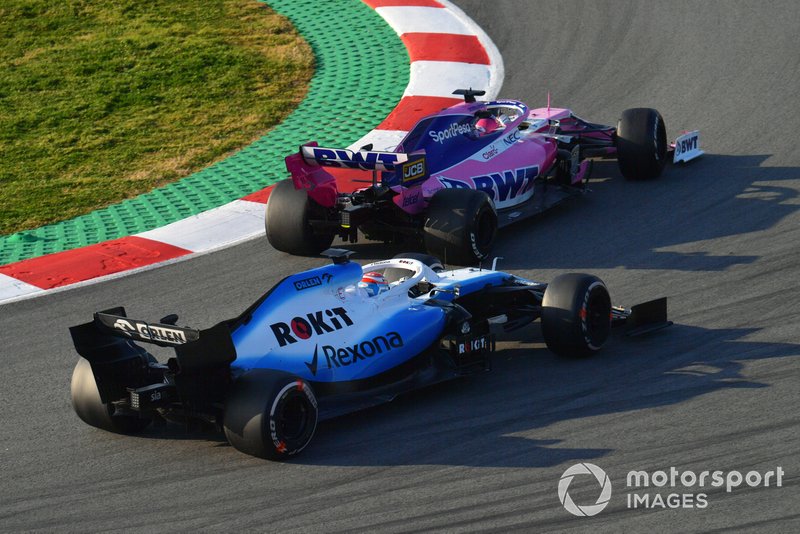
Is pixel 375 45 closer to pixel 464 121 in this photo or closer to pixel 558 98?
pixel 558 98

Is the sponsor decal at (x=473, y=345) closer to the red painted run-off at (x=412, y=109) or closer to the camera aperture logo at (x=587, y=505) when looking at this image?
the camera aperture logo at (x=587, y=505)

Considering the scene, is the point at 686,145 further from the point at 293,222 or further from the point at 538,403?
the point at 538,403

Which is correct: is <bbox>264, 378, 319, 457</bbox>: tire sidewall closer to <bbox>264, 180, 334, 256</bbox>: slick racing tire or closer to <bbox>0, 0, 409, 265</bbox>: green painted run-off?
<bbox>264, 180, 334, 256</bbox>: slick racing tire

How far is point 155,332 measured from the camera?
24.4 ft

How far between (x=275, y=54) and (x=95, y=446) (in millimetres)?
9710

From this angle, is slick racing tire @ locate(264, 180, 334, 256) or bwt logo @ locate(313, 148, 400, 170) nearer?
bwt logo @ locate(313, 148, 400, 170)

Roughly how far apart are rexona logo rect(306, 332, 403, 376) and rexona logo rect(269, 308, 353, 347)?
123 millimetres

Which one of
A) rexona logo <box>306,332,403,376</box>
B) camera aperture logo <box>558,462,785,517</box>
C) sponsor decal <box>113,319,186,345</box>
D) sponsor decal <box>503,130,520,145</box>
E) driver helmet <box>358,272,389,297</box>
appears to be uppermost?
sponsor decal <box>503,130,520,145</box>

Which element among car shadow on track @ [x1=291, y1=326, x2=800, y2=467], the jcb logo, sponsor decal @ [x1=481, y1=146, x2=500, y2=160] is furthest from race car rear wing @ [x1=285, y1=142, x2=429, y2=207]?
car shadow on track @ [x1=291, y1=326, x2=800, y2=467]

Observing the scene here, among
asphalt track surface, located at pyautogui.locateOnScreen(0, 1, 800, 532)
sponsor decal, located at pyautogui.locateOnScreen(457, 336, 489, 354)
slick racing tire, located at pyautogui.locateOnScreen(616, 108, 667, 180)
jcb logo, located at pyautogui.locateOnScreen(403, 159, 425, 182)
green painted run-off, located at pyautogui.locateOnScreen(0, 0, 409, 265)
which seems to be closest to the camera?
asphalt track surface, located at pyautogui.locateOnScreen(0, 1, 800, 532)

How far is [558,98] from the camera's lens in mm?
15047

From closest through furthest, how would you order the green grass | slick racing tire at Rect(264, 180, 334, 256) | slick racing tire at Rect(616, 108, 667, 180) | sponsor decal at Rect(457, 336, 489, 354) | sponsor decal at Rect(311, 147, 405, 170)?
sponsor decal at Rect(457, 336, 489, 354)
sponsor decal at Rect(311, 147, 405, 170)
slick racing tire at Rect(264, 180, 334, 256)
slick racing tire at Rect(616, 108, 667, 180)
the green grass

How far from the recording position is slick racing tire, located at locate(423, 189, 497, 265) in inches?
414

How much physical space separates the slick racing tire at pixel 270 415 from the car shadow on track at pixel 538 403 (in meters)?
0.19
